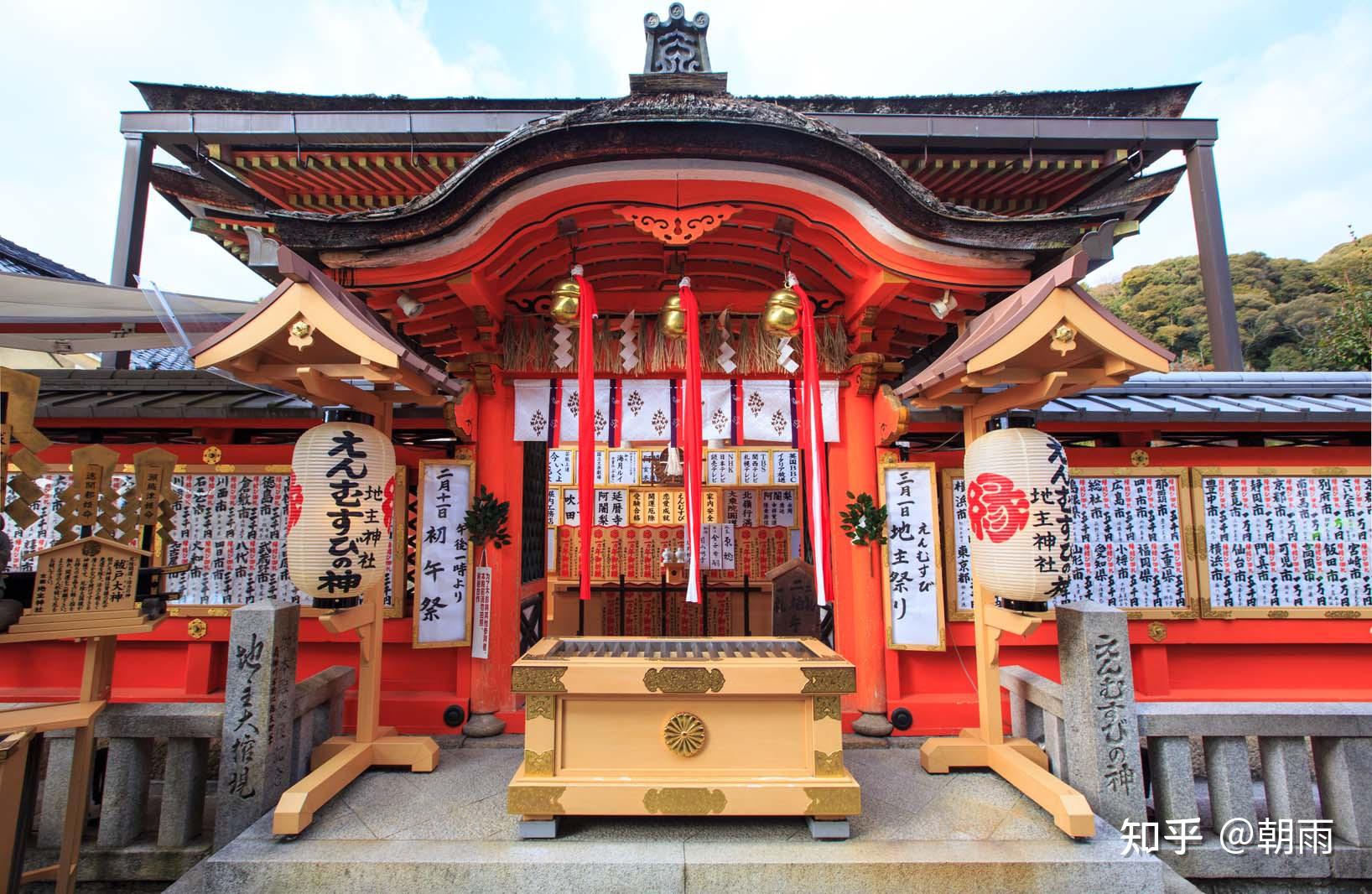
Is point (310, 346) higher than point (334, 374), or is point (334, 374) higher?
point (310, 346)

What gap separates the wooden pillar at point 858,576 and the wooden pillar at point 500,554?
3284 millimetres

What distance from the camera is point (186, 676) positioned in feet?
20.2

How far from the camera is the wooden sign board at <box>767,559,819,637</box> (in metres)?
9.22

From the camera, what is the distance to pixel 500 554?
6254 millimetres

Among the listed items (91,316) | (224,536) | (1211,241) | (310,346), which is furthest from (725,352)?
(1211,241)

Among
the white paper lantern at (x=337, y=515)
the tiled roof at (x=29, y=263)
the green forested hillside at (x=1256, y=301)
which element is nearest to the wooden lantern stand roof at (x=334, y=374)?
the white paper lantern at (x=337, y=515)

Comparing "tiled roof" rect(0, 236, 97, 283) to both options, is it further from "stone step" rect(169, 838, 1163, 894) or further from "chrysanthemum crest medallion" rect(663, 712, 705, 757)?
"chrysanthemum crest medallion" rect(663, 712, 705, 757)

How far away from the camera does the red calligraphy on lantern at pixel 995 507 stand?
4.46 m

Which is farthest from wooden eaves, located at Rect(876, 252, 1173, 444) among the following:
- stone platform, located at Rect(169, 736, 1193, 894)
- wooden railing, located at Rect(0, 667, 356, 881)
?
wooden railing, located at Rect(0, 667, 356, 881)

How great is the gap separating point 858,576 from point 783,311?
2.84 meters

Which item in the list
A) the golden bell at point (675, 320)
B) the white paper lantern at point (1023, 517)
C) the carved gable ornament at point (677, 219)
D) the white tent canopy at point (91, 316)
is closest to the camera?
the white paper lantern at point (1023, 517)

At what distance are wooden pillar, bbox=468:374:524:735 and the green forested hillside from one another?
24.9 metres

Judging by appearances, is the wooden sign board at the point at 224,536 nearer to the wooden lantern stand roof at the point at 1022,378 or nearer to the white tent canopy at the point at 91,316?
the white tent canopy at the point at 91,316

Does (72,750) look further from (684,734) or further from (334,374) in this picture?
(684,734)
